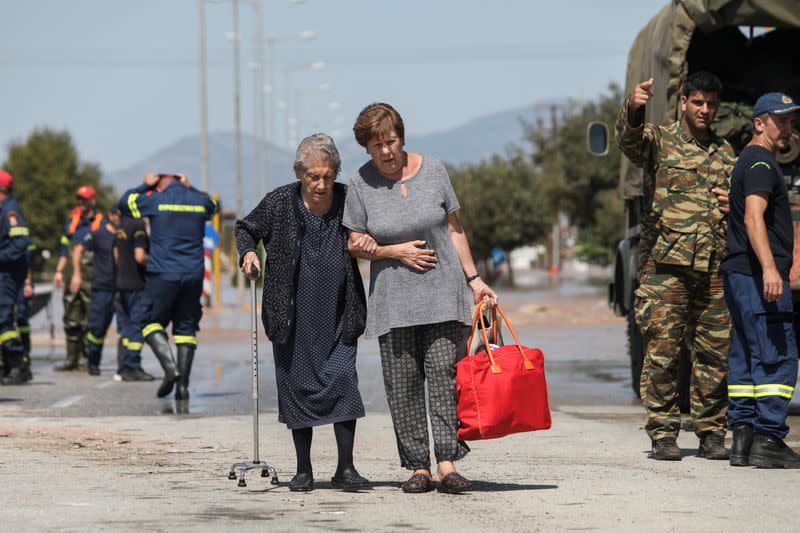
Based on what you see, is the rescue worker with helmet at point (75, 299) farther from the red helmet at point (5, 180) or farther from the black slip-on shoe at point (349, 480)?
the black slip-on shoe at point (349, 480)

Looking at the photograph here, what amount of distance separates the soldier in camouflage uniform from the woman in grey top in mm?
1730

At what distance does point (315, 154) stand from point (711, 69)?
6.45 metres

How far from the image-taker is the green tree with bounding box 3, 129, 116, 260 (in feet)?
372

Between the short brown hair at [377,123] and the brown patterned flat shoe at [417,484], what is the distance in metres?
1.63

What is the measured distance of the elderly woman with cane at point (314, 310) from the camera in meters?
8.62

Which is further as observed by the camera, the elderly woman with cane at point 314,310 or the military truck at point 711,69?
the military truck at point 711,69

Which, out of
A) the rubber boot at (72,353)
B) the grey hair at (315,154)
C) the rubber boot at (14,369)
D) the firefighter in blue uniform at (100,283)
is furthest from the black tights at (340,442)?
the rubber boot at (72,353)

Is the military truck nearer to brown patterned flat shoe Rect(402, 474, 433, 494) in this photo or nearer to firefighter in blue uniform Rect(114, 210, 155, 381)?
brown patterned flat shoe Rect(402, 474, 433, 494)

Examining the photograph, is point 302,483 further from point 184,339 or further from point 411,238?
point 184,339

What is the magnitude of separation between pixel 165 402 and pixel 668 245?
6.05 metres

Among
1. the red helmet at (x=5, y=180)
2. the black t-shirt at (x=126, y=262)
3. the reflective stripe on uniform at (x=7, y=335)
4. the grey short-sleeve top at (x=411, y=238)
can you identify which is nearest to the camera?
the grey short-sleeve top at (x=411, y=238)

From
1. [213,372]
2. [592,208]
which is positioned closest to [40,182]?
[592,208]

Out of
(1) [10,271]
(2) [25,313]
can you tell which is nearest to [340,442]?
(1) [10,271]

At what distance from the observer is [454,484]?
27.3 feet
